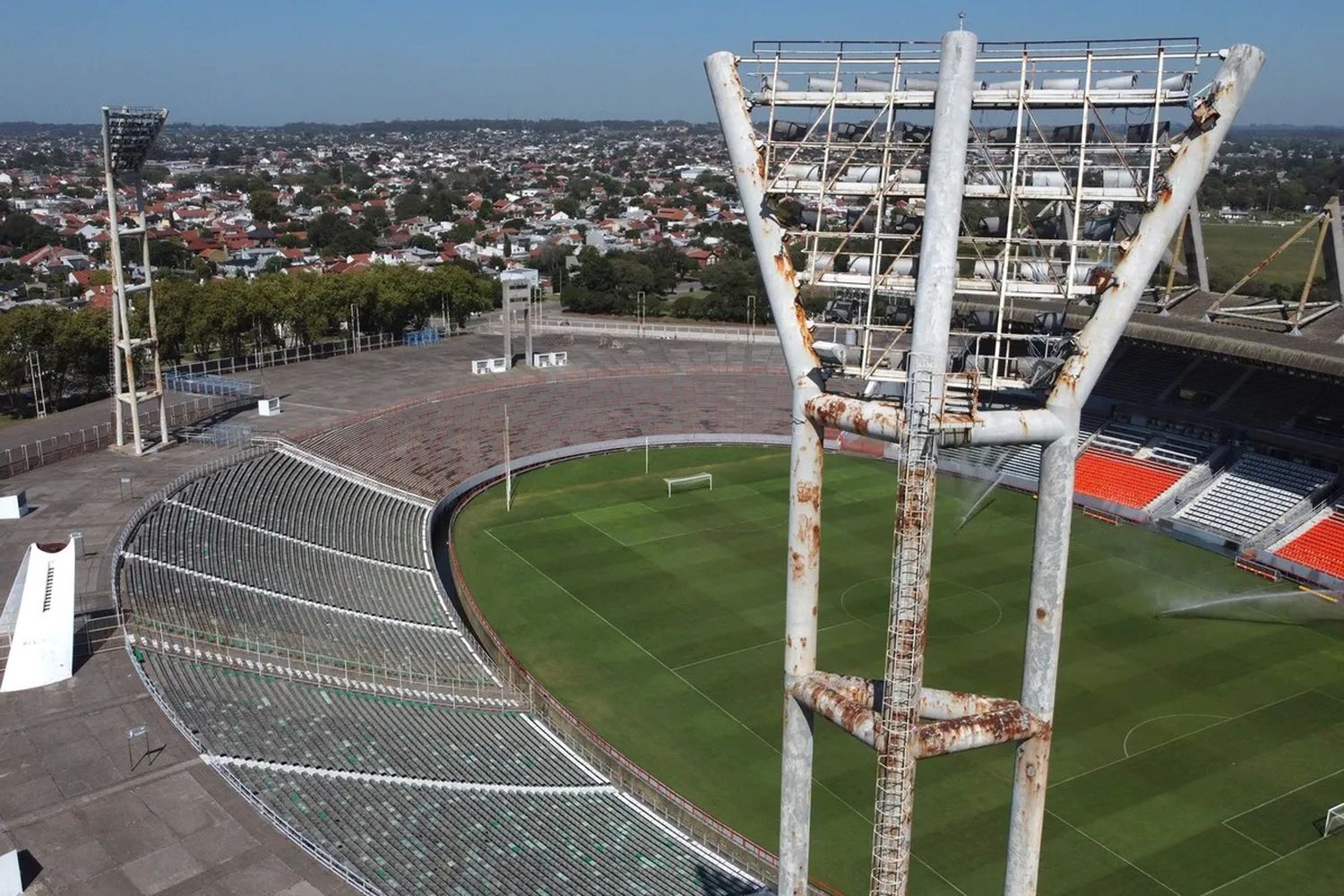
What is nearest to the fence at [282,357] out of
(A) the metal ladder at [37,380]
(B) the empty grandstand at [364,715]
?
(A) the metal ladder at [37,380]

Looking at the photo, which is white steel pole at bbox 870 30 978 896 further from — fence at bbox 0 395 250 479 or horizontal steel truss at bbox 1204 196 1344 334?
fence at bbox 0 395 250 479

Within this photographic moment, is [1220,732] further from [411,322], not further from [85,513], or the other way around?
[411,322]

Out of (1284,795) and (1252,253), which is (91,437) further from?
(1252,253)

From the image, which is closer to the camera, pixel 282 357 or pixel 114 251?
pixel 114 251

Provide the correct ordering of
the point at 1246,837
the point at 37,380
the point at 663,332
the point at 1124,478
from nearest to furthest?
the point at 1246,837, the point at 1124,478, the point at 37,380, the point at 663,332

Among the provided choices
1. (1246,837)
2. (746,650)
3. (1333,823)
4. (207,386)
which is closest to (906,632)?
(1246,837)

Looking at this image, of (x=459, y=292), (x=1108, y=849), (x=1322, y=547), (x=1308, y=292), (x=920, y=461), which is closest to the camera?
(x=920, y=461)
